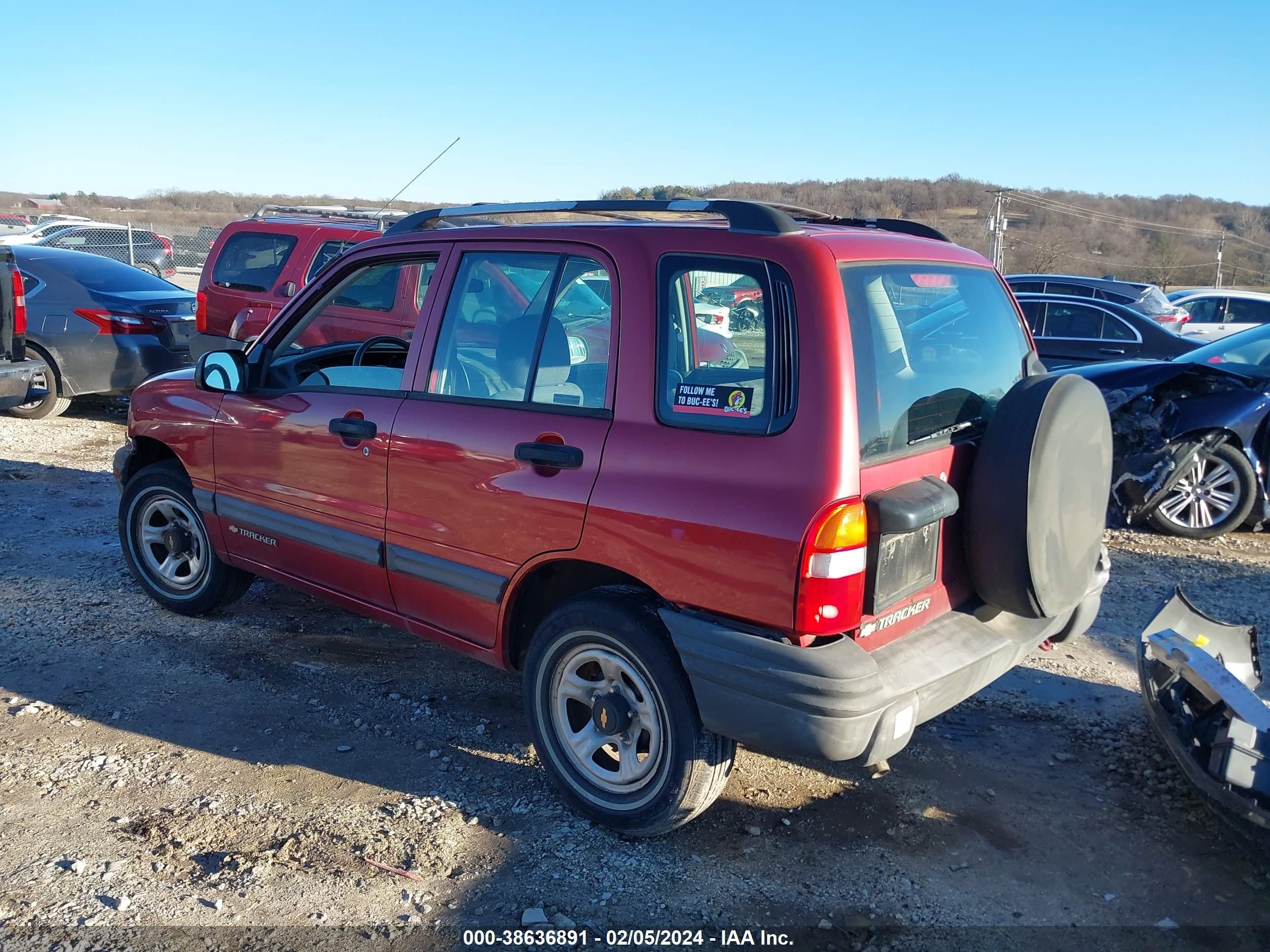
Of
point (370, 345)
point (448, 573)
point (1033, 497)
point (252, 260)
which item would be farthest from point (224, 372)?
point (252, 260)

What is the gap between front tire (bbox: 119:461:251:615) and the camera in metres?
4.85

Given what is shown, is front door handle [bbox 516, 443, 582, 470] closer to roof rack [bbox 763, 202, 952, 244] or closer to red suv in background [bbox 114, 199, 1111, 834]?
red suv in background [bbox 114, 199, 1111, 834]

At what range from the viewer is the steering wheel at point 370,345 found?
4.80 meters

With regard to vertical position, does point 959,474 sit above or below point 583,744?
above

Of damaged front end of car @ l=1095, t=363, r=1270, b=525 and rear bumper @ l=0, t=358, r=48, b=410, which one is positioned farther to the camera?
rear bumper @ l=0, t=358, r=48, b=410

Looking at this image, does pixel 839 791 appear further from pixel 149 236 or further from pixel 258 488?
pixel 149 236

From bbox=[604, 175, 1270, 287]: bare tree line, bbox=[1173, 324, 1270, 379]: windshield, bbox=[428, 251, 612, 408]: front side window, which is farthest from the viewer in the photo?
bbox=[604, 175, 1270, 287]: bare tree line

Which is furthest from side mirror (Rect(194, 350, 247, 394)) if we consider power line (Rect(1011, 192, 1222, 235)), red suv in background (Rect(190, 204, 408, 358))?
power line (Rect(1011, 192, 1222, 235))

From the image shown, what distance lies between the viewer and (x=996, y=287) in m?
3.79

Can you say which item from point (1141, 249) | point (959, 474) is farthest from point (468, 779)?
point (1141, 249)

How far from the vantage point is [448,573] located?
3611 mm

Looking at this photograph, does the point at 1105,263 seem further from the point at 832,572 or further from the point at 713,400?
the point at 832,572

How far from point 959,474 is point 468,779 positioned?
2.04 meters

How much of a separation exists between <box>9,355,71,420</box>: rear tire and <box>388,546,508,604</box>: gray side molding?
284 inches
